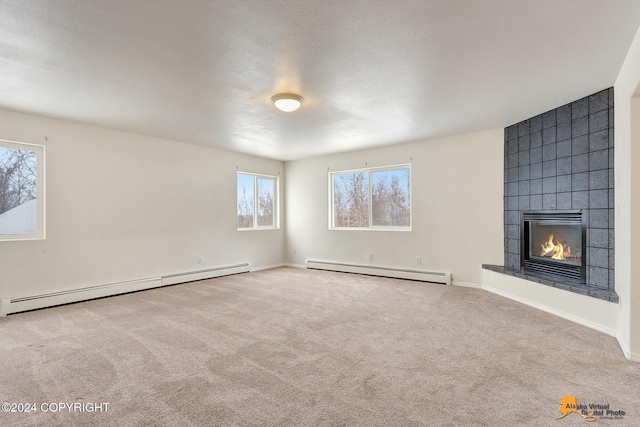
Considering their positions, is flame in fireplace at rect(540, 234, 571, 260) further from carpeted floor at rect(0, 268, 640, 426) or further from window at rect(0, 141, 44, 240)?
window at rect(0, 141, 44, 240)

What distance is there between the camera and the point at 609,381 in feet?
7.39

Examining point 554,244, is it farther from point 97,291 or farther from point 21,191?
point 21,191

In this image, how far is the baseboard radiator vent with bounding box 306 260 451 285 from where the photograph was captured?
18.0 ft

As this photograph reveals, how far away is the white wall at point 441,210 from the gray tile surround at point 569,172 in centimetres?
24

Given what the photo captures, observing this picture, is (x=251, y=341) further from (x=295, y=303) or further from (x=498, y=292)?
(x=498, y=292)

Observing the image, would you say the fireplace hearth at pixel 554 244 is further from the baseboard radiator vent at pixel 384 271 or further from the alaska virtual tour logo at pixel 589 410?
the alaska virtual tour logo at pixel 589 410

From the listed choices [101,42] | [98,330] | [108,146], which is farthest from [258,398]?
[108,146]

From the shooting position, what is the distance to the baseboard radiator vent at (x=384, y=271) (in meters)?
5.48

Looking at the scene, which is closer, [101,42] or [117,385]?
[117,385]

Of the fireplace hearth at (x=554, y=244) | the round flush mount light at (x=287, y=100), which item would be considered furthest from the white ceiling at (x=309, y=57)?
the fireplace hearth at (x=554, y=244)

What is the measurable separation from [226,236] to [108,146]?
2.48m

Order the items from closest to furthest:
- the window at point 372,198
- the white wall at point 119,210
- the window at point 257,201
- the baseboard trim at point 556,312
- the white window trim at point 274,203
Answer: the baseboard trim at point 556,312, the white wall at point 119,210, the window at point 372,198, the window at point 257,201, the white window trim at point 274,203

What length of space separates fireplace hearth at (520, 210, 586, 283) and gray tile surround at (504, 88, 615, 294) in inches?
3.6

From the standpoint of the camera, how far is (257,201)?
7168mm
